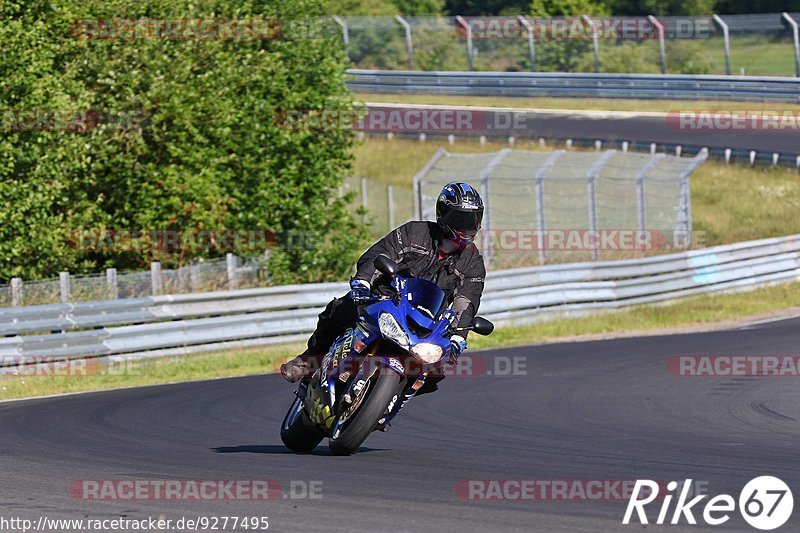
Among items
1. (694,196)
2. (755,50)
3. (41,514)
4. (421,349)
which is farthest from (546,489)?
(755,50)

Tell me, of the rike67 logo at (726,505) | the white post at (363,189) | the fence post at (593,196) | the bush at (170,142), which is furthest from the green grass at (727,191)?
the rike67 logo at (726,505)

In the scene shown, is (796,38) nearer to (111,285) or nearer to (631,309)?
(631,309)

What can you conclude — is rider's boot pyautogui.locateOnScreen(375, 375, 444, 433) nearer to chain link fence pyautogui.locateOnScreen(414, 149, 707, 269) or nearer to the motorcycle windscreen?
the motorcycle windscreen

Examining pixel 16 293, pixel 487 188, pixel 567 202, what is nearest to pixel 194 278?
pixel 16 293

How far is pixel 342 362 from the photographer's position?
8539mm

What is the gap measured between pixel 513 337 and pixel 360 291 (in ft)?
43.7

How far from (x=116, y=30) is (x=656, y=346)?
37.9 ft

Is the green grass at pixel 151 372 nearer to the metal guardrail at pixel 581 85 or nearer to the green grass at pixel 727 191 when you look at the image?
the green grass at pixel 727 191

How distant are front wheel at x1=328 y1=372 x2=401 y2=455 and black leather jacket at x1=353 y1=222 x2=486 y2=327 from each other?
0.73 meters

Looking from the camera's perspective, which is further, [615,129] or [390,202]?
[615,129]

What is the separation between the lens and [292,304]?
20547 millimetres

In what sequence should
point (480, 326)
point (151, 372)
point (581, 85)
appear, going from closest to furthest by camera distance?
point (480, 326), point (151, 372), point (581, 85)

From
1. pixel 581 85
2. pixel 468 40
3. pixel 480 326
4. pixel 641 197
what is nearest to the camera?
pixel 480 326

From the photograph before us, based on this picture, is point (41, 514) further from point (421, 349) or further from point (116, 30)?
point (116, 30)
